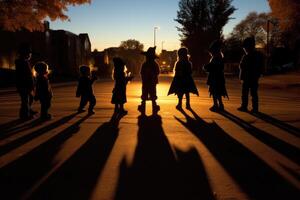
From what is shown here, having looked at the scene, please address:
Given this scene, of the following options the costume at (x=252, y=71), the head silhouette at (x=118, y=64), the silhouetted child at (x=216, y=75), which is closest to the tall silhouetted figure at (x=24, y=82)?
the head silhouette at (x=118, y=64)

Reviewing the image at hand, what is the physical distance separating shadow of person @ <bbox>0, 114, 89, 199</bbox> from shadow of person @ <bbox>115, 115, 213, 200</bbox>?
0.94 m

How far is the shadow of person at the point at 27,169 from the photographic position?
449 cm

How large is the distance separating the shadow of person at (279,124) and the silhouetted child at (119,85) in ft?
10.5

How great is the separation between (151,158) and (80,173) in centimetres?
110

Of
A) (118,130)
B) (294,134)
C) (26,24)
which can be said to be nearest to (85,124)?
(118,130)

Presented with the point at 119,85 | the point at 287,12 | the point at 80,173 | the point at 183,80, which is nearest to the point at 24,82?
the point at 119,85

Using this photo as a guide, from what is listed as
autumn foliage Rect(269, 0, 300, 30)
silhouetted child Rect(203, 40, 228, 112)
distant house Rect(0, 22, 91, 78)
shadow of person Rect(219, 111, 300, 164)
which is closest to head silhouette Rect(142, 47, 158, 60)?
silhouetted child Rect(203, 40, 228, 112)

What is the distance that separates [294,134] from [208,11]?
57.6m

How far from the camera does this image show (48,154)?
610 cm

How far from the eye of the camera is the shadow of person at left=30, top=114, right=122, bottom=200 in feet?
14.3

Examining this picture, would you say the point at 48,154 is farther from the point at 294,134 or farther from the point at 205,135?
the point at 294,134

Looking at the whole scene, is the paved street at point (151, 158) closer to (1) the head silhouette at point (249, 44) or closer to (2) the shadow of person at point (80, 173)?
(2) the shadow of person at point (80, 173)

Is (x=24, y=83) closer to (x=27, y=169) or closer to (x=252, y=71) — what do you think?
(x=27, y=169)

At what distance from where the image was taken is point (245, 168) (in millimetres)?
5340
